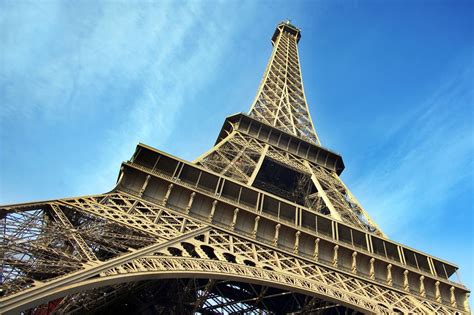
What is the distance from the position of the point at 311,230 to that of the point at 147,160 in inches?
322

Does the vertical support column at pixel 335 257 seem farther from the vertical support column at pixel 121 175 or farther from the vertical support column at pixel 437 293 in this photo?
the vertical support column at pixel 121 175

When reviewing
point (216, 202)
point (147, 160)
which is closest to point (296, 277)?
point (216, 202)

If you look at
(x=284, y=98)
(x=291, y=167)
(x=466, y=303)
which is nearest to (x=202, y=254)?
(x=466, y=303)

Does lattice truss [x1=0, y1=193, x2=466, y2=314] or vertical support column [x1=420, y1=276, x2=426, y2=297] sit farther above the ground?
vertical support column [x1=420, y1=276, x2=426, y2=297]

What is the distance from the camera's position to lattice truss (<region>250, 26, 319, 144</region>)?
35022 mm

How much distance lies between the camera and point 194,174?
18875 millimetres

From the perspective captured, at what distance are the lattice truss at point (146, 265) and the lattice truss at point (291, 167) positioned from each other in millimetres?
5766

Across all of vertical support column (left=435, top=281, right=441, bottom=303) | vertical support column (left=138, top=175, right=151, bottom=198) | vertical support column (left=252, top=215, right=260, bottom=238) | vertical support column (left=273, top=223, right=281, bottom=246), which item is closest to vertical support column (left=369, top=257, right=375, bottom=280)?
vertical support column (left=435, top=281, right=441, bottom=303)

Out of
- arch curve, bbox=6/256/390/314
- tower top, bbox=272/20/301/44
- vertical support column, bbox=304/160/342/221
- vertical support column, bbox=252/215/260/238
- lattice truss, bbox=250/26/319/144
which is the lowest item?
arch curve, bbox=6/256/390/314

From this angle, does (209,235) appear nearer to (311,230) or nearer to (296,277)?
(296,277)

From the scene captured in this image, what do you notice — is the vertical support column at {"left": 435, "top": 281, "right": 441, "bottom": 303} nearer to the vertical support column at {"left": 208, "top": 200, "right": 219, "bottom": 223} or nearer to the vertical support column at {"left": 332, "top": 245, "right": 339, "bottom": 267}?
the vertical support column at {"left": 332, "top": 245, "right": 339, "bottom": 267}

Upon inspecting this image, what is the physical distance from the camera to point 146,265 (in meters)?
11.4

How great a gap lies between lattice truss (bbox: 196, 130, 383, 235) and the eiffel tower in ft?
0.49

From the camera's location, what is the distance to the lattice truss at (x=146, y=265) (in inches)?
393
